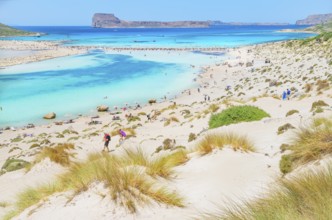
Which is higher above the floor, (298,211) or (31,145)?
(298,211)

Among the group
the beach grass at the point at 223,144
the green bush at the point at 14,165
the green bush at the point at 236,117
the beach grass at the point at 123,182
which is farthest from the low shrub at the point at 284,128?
the green bush at the point at 14,165

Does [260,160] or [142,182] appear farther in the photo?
[260,160]

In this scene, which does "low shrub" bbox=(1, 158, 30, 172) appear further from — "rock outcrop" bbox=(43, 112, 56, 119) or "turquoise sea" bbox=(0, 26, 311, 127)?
"rock outcrop" bbox=(43, 112, 56, 119)

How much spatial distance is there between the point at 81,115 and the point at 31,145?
40.2 feet

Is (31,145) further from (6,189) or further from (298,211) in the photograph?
(298,211)

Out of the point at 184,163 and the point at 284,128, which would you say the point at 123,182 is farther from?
the point at 284,128

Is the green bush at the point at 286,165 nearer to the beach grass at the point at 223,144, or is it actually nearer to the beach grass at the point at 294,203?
the beach grass at the point at 294,203

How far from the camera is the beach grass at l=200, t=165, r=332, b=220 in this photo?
334 centimetres

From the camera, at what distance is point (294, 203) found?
3812mm

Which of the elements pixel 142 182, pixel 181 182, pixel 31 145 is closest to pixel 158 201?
pixel 142 182

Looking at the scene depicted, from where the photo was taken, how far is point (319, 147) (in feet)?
19.8

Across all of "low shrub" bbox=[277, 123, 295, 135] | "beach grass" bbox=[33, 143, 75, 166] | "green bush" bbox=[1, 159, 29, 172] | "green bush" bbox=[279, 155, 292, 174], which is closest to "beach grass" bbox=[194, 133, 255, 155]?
"green bush" bbox=[279, 155, 292, 174]

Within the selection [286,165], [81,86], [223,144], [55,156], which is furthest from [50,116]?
[286,165]

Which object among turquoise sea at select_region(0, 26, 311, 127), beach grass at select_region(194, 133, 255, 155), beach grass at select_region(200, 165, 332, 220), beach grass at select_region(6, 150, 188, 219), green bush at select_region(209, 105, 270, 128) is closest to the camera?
beach grass at select_region(200, 165, 332, 220)
